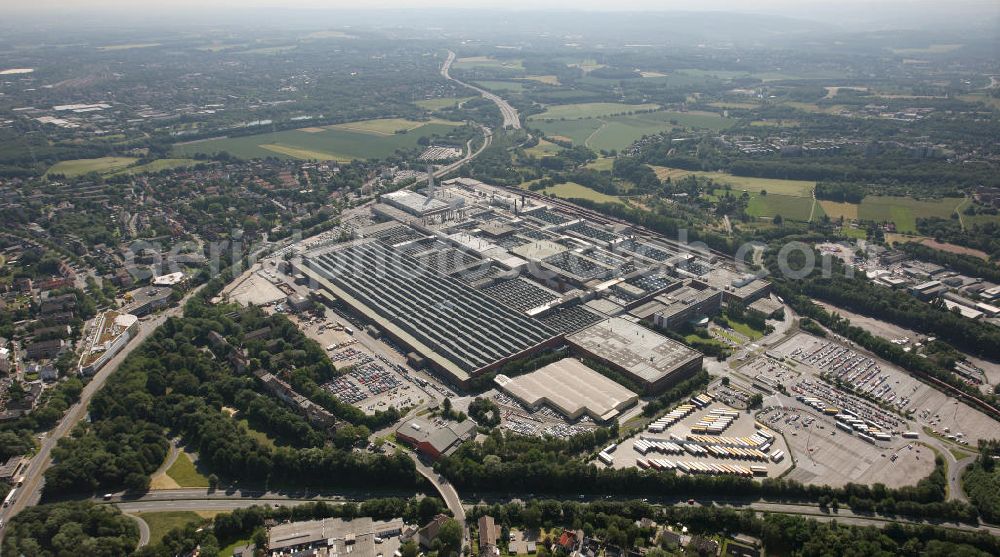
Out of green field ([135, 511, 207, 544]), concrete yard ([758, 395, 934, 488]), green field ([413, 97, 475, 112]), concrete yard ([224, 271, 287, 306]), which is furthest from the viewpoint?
green field ([413, 97, 475, 112])

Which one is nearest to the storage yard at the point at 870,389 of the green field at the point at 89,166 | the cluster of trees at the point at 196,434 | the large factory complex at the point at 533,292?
the large factory complex at the point at 533,292

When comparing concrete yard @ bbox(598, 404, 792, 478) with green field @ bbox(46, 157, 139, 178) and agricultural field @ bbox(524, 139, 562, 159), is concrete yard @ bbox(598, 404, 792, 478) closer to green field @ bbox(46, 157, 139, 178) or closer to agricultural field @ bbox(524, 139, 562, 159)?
agricultural field @ bbox(524, 139, 562, 159)

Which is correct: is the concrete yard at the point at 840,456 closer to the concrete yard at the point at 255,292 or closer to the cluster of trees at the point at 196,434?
the cluster of trees at the point at 196,434

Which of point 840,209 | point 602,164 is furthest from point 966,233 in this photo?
point 602,164

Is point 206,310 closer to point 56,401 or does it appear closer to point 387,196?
point 56,401

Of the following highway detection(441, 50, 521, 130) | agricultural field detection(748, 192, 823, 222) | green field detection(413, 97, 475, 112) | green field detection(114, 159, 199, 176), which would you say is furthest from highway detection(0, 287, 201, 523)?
green field detection(413, 97, 475, 112)
